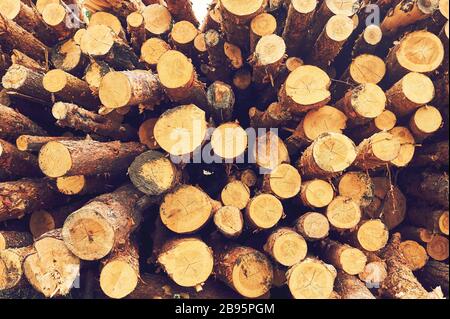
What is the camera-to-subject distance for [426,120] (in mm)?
3453

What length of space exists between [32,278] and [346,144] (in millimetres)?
2586

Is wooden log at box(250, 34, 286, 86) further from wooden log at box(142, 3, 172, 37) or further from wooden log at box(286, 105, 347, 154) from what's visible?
wooden log at box(142, 3, 172, 37)

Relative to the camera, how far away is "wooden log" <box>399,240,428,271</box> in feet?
12.5

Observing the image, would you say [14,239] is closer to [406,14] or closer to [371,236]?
[371,236]

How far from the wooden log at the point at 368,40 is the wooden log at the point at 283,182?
61.0 inches

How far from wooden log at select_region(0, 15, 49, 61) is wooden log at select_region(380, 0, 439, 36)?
3.55m

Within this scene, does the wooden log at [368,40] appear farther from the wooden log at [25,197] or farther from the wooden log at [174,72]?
the wooden log at [25,197]

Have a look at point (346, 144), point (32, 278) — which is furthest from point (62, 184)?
point (346, 144)

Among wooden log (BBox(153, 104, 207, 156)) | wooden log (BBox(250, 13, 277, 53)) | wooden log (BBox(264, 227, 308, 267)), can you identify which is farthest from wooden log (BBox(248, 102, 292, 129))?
wooden log (BBox(264, 227, 308, 267))

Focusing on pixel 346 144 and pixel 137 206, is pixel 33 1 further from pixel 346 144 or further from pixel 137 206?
pixel 346 144

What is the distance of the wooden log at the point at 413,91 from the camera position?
333 cm

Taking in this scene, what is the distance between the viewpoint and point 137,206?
3229 mm

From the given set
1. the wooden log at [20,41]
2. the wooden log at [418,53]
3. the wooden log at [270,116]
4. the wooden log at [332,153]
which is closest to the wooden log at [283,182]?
the wooden log at [332,153]

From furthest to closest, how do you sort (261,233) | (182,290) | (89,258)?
(261,233)
(182,290)
(89,258)
